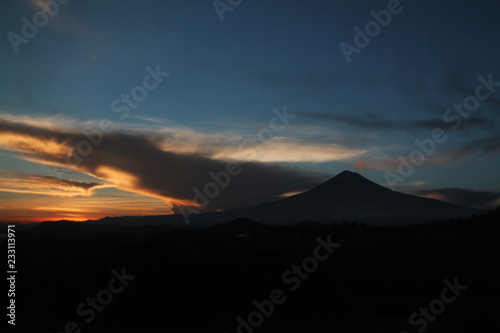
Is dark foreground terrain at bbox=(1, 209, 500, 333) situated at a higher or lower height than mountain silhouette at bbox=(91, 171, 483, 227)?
lower

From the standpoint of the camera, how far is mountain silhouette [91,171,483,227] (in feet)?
360

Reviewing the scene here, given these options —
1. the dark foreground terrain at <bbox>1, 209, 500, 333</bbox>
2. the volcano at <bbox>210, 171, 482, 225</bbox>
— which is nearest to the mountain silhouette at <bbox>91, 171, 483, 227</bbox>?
the volcano at <bbox>210, 171, 482, 225</bbox>

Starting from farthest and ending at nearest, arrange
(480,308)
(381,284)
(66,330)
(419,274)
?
(419,274) → (381,284) → (480,308) → (66,330)

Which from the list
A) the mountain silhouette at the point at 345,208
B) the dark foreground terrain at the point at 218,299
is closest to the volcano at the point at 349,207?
the mountain silhouette at the point at 345,208

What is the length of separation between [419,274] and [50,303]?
15.9m

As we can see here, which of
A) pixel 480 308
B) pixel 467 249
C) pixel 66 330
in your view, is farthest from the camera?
pixel 467 249

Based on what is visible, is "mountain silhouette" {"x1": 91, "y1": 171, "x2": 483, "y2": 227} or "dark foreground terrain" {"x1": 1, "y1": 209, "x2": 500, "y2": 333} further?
"mountain silhouette" {"x1": 91, "y1": 171, "x2": 483, "y2": 227}

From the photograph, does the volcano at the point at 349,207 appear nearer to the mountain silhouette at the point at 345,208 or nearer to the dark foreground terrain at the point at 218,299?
the mountain silhouette at the point at 345,208

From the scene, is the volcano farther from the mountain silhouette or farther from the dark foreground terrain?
the dark foreground terrain

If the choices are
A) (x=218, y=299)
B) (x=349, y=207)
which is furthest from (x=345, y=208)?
→ (x=218, y=299)

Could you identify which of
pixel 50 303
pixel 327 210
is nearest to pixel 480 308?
pixel 50 303

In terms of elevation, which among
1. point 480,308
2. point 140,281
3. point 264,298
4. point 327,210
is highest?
point 327,210

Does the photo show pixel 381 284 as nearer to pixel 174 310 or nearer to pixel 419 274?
pixel 419 274

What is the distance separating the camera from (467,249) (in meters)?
22.8
